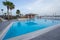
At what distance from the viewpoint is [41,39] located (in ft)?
20.4

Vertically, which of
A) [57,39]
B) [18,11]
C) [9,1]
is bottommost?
[57,39]

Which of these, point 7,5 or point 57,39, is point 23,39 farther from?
point 7,5

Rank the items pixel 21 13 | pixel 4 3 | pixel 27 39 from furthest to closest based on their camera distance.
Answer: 1. pixel 21 13
2. pixel 4 3
3. pixel 27 39

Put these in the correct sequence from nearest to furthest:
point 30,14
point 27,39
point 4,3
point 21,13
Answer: point 27,39 < point 4,3 < point 30,14 < point 21,13

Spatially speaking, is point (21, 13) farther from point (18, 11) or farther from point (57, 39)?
point (57, 39)

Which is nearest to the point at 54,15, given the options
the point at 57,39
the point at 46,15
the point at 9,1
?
the point at 46,15

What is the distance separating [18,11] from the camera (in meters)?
44.3

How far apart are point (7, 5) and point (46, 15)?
24570 millimetres

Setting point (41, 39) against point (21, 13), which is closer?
point (41, 39)

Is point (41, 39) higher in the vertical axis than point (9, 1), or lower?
lower

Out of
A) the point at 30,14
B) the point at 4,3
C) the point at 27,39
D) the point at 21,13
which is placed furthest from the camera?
the point at 21,13

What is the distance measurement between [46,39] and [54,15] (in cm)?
3981

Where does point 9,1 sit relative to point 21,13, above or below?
above

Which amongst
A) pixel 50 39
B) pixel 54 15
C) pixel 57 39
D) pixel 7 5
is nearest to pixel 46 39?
pixel 50 39
